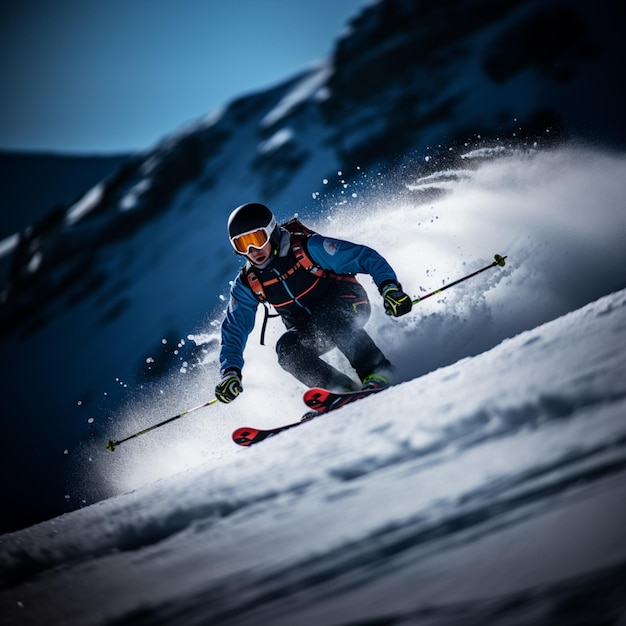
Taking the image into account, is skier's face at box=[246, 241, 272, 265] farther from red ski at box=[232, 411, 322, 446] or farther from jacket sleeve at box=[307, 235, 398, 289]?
red ski at box=[232, 411, 322, 446]

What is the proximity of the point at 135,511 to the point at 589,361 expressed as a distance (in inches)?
106

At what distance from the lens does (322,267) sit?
4.69 m

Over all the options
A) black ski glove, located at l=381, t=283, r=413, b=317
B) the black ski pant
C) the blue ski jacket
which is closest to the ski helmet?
the blue ski jacket

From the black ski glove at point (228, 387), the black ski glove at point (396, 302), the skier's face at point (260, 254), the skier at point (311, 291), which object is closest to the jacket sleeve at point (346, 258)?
the skier at point (311, 291)

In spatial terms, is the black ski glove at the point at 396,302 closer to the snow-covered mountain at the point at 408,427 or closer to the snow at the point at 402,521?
the snow-covered mountain at the point at 408,427

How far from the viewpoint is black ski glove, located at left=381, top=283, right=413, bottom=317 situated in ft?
14.0

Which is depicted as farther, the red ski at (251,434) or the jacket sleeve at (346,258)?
the jacket sleeve at (346,258)

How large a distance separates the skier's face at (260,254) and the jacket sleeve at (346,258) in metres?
0.40

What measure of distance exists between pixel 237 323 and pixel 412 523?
3.76 meters

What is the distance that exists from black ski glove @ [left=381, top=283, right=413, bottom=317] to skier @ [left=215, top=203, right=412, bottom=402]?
0.02 metres

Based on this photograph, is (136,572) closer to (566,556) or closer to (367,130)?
(566,556)

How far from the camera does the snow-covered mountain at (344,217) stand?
20.0ft

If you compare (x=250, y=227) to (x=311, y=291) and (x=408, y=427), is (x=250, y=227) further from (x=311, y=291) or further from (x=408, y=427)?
(x=408, y=427)

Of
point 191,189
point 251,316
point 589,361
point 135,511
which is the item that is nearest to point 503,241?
point 251,316
